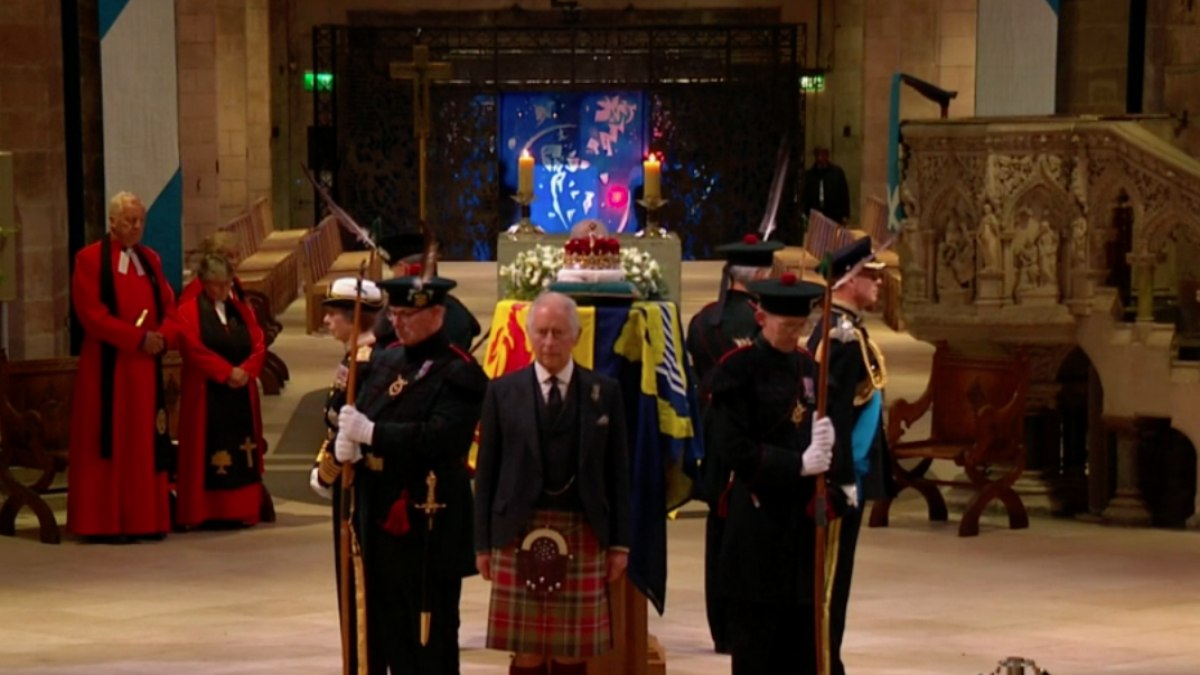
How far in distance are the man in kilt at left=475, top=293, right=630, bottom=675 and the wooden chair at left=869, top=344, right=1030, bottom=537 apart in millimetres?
5037

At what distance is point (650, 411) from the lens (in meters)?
8.34

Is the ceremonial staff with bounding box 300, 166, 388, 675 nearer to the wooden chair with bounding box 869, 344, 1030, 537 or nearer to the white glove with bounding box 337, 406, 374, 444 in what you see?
the white glove with bounding box 337, 406, 374, 444

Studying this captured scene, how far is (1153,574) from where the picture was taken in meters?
11.5

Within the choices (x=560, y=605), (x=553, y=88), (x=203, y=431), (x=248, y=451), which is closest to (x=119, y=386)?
(x=203, y=431)

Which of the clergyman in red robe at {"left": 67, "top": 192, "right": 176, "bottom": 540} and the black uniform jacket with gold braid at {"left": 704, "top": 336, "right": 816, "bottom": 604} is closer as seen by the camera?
the black uniform jacket with gold braid at {"left": 704, "top": 336, "right": 816, "bottom": 604}

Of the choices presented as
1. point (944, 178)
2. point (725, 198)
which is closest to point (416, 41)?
point (725, 198)

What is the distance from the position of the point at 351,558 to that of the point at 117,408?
460 centimetres

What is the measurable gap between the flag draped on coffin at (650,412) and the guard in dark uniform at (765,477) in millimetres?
480

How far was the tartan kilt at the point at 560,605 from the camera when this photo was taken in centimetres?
762

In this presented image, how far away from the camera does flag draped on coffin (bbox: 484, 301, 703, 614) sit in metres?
8.34

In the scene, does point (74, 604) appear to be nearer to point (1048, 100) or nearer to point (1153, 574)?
point (1153, 574)

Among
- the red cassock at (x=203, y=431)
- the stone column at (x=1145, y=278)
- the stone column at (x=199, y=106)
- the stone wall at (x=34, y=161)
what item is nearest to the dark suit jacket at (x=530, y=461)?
the red cassock at (x=203, y=431)

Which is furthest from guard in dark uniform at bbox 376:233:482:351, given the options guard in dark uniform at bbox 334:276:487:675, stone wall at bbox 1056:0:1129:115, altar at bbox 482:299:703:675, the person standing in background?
the person standing in background

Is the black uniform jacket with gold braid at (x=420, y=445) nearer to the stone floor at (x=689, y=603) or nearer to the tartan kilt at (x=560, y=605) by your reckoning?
the tartan kilt at (x=560, y=605)
